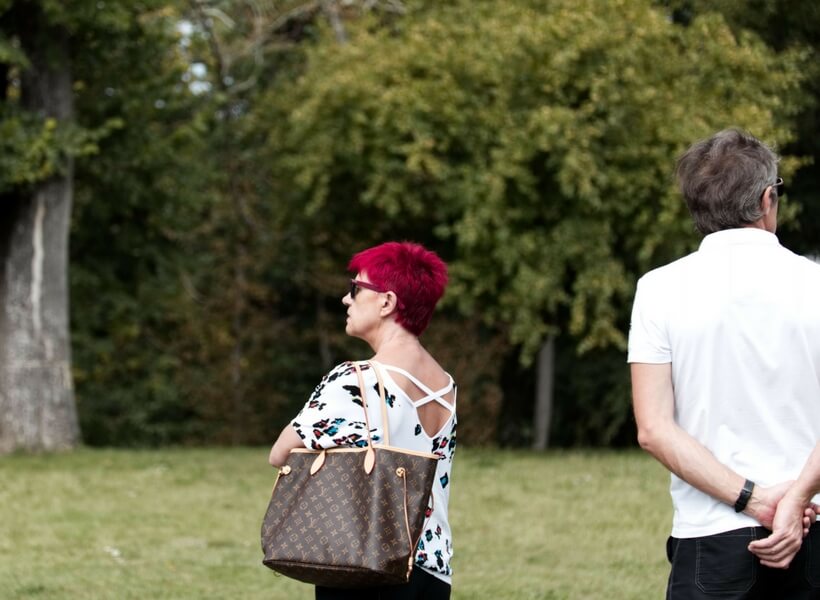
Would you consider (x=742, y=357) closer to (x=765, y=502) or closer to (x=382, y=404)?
(x=765, y=502)

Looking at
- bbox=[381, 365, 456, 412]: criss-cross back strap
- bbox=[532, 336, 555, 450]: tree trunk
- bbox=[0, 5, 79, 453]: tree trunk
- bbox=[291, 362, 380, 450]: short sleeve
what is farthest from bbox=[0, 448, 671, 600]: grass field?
bbox=[532, 336, 555, 450]: tree trunk

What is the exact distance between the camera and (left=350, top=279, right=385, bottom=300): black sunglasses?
3834mm

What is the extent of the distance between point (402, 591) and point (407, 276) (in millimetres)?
909

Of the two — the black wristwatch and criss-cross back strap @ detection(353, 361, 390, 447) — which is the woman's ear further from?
the black wristwatch

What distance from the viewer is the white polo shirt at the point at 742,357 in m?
3.12

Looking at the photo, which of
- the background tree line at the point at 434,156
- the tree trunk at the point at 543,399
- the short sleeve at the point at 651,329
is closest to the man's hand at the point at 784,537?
the short sleeve at the point at 651,329

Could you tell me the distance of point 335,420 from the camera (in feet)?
11.7

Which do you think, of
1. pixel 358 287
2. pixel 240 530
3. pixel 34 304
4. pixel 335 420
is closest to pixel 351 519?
pixel 335 420

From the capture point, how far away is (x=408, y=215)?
2180cm

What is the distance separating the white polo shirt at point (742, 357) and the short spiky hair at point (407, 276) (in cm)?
84

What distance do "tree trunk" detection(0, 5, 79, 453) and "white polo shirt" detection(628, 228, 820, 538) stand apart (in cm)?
1545

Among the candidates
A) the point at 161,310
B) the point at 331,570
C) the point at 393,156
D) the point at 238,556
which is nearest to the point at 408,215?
the point at 393,156

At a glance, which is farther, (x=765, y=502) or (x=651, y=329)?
(x=651, y=329)

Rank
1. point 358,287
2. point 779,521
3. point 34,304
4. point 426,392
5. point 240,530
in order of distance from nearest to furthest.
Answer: point 779,521, point 426,392, point 358,287, point 240,530, point 34,304
